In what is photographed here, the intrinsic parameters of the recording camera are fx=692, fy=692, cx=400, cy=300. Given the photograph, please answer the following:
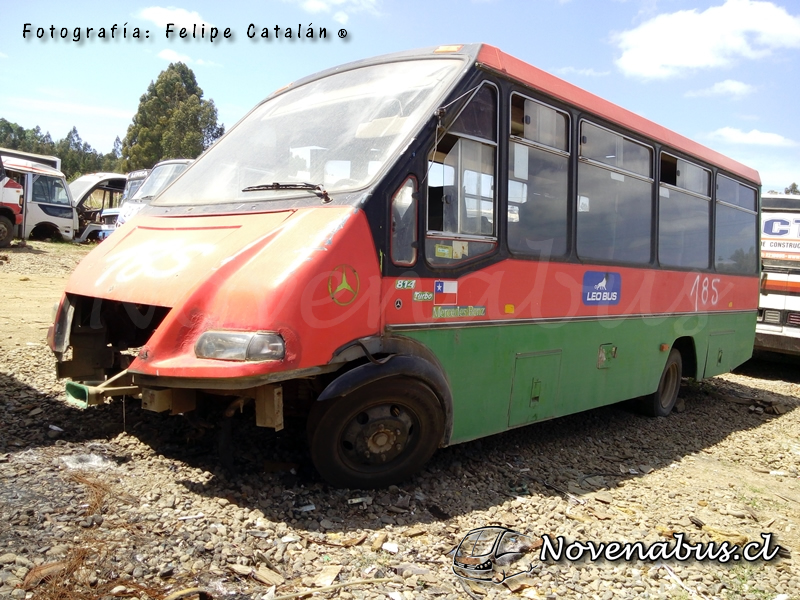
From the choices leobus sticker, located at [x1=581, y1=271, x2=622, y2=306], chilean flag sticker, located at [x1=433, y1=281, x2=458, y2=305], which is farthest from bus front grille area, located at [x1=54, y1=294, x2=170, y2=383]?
leobus sticker, located at [x1=581, y1=271, x2=622, y2=306]

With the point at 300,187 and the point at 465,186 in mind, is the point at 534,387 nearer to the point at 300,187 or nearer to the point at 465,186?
the point at 465,186

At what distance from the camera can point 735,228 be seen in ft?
28.1

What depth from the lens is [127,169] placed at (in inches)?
1578

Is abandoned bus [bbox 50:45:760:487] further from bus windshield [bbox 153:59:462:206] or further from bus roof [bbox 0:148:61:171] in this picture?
bus roof [bbox 0:148:61:171]

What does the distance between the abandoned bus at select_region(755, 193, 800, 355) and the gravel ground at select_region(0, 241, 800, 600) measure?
15.7 ft

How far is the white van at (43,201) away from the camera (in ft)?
65.2

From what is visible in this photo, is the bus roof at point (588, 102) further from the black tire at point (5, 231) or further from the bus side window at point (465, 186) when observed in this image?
the black tire at point (5, 231)

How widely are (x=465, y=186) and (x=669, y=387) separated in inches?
176

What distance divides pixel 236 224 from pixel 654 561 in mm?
3127

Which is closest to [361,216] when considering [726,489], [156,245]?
[156,245]

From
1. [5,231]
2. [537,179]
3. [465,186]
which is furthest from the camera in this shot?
[5,231]

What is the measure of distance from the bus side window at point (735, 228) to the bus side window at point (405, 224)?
526 centimetres

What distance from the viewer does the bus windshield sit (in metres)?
4.25

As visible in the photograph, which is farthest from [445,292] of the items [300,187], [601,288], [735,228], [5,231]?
[5,231]
